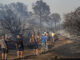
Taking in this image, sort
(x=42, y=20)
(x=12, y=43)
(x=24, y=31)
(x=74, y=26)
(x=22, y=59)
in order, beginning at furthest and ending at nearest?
(x=42, y=20), (x=24, y=31), (x=74, y=26), (x=12, y=43), (x=22, y=59)

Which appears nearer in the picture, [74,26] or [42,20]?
[74,26]

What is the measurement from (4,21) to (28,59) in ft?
43.7

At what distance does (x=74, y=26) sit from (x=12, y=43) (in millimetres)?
8708

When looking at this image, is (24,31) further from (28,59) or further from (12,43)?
(28,59)

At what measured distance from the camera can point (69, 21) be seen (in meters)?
22.2

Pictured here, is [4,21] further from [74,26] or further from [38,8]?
[38,8]

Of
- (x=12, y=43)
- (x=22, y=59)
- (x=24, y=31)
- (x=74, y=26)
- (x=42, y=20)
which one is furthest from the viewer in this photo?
(x=42, y=20)

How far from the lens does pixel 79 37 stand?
22.8 metres

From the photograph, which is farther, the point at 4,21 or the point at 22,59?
the point at 4,21

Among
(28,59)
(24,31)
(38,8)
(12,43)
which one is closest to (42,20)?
(38,8)

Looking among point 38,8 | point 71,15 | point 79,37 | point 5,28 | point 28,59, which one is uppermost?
point 38,8

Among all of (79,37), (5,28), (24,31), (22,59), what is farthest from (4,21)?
(22,59)

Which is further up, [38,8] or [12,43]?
[38,8]

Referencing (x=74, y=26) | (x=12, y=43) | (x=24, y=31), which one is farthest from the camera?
(x=24, y=31)
